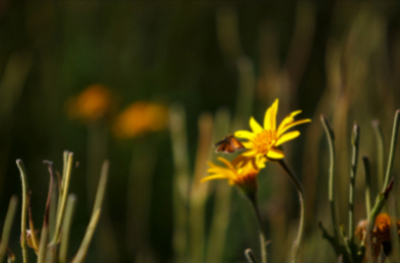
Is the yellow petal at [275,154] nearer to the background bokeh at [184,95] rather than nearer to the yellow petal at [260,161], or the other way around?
the yellow petal at [260,161]

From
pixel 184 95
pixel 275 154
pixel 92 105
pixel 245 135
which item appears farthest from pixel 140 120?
pixel 275 154

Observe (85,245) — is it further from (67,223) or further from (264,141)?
(264,141)

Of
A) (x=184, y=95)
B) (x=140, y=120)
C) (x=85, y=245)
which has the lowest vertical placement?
(x=85, y=245)

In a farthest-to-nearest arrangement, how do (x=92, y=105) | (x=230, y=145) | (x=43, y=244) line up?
(x=92, y=105)
(x=230, y=145)
(x=43, y=244)

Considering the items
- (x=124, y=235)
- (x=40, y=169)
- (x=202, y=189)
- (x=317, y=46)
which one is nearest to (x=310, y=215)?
(x=202, y=189)

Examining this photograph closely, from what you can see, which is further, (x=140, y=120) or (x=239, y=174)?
(x=140, y=120)

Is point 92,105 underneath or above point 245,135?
above
